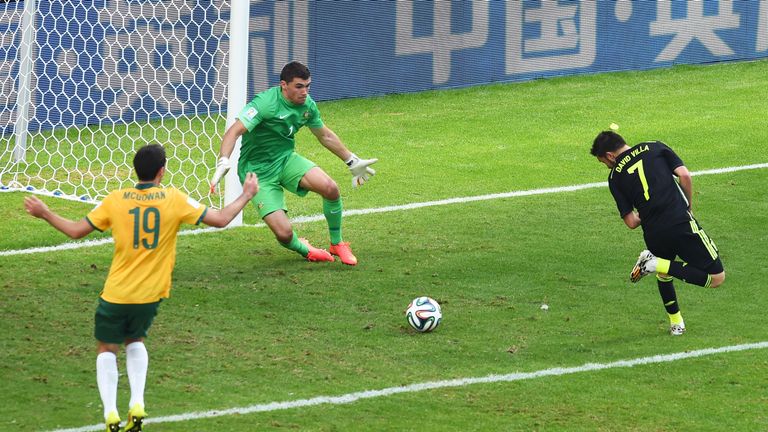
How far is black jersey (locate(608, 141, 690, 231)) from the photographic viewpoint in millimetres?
8680

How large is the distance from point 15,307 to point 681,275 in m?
4.84

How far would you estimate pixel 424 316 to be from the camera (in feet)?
28.6

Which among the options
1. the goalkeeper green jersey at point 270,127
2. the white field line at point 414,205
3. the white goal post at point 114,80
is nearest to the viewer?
the goalkeeper green jersey at point 270,127

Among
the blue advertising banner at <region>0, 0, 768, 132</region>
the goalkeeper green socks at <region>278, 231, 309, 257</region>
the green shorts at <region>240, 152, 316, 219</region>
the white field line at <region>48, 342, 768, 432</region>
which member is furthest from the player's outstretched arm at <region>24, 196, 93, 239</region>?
the blue advertising banner at <region>0, 0, 768, 132</region>

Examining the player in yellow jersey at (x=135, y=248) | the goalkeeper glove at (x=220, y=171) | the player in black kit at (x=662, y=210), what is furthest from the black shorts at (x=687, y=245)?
the player in yellow jersey at (x=135, y=248)

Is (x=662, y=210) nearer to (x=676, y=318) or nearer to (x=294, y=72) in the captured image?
(x=676, y=318)

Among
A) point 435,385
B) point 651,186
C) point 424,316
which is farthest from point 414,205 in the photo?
point 435,385

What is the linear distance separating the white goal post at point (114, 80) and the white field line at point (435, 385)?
273 inches

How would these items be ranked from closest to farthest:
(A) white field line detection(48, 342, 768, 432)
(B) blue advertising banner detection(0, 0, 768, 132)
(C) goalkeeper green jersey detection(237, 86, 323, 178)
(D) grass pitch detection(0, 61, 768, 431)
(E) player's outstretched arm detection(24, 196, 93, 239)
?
(E) player's outstretched arm detection(24, 196, 93, 239), (A) white field line detection(48, 342, 768, 432), (D) grass pitch detection(0, 61, 768, 431), (C) goalkeeper green jersey detection(237, 86, 323, 178), (B) blue advertising banner detection(0, 0, 768, 132)

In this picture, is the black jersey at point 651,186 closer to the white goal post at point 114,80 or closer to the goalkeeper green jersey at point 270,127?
the goalkeeper green jersey at point 270,127

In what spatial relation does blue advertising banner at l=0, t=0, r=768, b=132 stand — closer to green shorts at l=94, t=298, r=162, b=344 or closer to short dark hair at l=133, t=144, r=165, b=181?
short dark hair at l=133, t=144, r=165, b=181

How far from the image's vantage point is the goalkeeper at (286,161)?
1016cm

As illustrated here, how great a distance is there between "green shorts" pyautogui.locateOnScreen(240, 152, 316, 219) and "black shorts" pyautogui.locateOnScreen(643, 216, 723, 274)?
3080 millimetres

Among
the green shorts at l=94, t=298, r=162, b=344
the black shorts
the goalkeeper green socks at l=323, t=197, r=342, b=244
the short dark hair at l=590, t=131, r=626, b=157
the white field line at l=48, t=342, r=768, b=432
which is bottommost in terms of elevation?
the white field line at l=48, t=342, r=768, b=432
